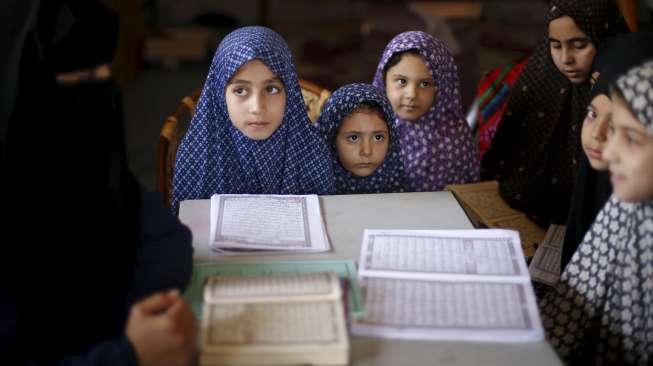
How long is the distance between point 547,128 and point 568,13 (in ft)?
1.31

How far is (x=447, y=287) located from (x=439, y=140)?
105cm

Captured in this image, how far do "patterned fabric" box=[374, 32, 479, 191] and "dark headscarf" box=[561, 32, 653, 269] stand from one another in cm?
66

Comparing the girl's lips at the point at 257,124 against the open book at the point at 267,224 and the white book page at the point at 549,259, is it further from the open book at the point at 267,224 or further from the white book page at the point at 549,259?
the white book page at the point at 549,259

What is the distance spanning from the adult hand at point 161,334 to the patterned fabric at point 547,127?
147 centimetres

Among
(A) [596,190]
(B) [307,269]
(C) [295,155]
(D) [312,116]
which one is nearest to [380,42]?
(D) [312,116]

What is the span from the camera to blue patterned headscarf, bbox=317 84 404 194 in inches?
77.4

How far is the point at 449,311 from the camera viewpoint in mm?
1242

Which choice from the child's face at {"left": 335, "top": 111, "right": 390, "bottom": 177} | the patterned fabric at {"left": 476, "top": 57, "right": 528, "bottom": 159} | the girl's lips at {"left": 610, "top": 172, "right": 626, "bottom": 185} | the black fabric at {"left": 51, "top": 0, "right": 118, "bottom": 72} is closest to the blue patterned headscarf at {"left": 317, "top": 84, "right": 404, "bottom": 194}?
the child's face at {"left": 335, "top": 111, "right": 390, "bottom": 177}

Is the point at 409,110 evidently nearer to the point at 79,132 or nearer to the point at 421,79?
the point at 421,79

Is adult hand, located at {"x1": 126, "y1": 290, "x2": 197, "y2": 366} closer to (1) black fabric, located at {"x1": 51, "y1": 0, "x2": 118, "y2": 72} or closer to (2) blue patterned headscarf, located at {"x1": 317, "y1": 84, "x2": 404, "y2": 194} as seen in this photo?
(1) black fabric, located at {"x1": 51, "y1": 0, "x2": 118, "y2": 72}

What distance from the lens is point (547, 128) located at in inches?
92.7

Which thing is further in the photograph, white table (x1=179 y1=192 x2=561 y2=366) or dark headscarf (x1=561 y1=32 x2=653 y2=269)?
dark headscarf (x1=561 y1=32 x2=653 y2=269)

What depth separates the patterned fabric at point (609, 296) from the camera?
1388mm

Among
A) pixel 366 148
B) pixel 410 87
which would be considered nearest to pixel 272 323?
pixel 366 148
